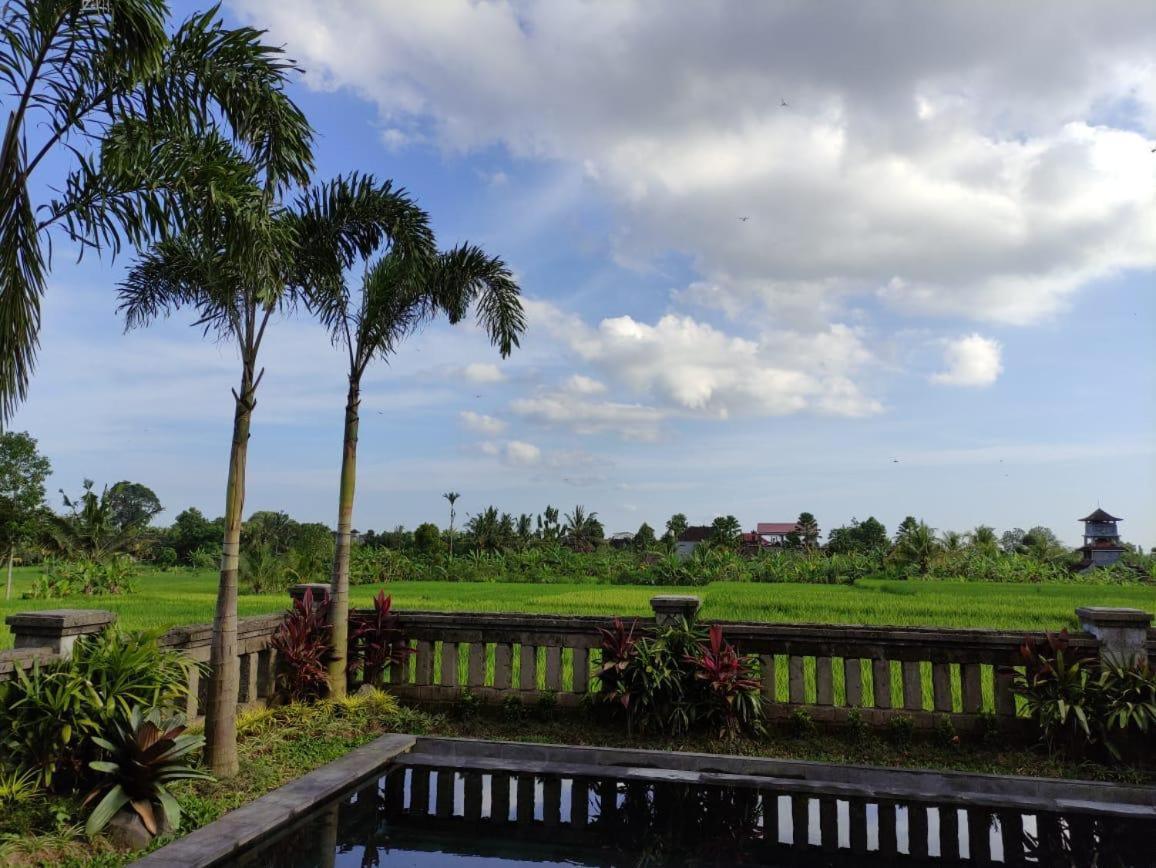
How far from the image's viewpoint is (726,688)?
298 inches

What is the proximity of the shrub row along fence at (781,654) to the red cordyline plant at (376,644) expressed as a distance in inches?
4.1

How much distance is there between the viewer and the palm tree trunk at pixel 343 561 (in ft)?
28.3

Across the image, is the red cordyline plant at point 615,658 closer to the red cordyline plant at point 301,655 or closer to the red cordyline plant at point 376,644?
the red cordyline plant at point 376,644

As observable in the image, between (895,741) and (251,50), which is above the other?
(251,50)

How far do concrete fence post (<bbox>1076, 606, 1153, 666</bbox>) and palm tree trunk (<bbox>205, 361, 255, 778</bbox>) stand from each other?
7.76m

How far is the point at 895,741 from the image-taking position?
763 cm

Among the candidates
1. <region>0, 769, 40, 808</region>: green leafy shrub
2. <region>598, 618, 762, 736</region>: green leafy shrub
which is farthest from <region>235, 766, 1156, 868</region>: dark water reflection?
<region>0, 769, 40, 808</region>: green leafy shrub

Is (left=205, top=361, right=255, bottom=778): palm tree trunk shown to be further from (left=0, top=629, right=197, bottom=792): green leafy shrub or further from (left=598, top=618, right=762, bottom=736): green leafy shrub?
(left=598, top=618, right=762, bottom=736): green leafy shrub

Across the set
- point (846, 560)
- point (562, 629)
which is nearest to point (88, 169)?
point (562, 629)

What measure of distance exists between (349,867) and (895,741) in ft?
17.3

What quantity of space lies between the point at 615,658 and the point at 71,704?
4.65 m

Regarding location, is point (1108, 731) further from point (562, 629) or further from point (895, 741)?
point (562, 629)

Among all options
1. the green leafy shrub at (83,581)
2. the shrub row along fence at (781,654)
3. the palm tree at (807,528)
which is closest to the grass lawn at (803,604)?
the green leafy shrub at (83,581)

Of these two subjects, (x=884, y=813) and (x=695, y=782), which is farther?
(x=695, y=782)
